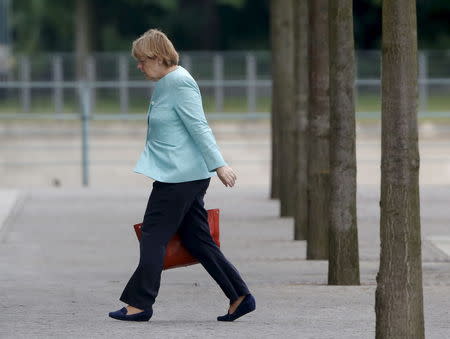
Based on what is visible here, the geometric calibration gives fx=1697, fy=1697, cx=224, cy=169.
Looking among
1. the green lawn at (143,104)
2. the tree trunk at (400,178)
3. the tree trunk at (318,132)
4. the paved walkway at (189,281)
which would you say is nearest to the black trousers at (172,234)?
the paved walkway at (189,281)

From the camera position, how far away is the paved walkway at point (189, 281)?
8.62m

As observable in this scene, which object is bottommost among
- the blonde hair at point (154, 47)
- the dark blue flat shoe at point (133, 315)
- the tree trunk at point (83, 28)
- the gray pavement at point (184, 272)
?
the gray pavement at point (184, 272)

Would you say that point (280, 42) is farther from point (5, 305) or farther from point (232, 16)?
point (232, 16)

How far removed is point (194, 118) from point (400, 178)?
160cm

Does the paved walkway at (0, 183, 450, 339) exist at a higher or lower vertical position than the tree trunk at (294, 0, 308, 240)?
lower

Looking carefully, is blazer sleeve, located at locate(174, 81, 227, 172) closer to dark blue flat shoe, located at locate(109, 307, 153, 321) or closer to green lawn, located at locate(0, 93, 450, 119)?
dark blue flat shoe, located at locate(109, 307, 153, 321)

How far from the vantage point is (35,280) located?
36.9ft

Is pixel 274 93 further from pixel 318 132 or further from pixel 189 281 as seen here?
pixel 189 281

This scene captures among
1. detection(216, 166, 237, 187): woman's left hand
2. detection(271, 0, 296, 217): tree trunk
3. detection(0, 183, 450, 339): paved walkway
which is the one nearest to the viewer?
detection(216, 166, 237, 187): woman's left hand

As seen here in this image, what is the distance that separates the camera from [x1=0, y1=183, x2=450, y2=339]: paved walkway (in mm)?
8617

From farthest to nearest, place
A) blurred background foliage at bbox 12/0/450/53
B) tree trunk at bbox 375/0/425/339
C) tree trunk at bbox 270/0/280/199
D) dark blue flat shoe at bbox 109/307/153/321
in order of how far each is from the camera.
→ blurred background foliage at bbox 12/0/450/53
tree trunk at bbox 270/0/280/199
dark blue flat shoe at bbox 109/307/153/321
tree trunk at bbox 375/0/425/339

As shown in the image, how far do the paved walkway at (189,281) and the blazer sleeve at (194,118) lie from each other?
2.98ft

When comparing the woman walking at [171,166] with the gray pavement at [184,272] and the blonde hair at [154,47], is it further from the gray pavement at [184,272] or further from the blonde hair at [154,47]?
the gray pavement at [184,272]

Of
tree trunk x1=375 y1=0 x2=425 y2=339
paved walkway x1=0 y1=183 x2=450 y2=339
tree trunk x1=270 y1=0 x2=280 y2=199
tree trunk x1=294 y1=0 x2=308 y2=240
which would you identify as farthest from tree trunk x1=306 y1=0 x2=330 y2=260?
tree trunk x1=270 y1=0 x2=280 y2=199
